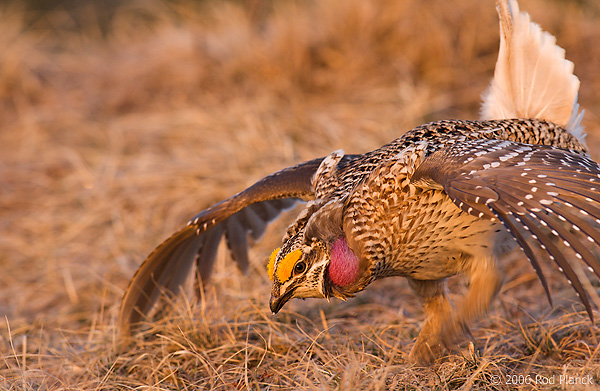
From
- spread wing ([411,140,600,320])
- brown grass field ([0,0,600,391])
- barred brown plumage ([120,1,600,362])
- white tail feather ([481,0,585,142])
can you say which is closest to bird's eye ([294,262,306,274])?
barred brown plumage ([120,1,600,362])

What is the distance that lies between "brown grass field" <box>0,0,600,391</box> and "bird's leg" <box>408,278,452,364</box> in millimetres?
87

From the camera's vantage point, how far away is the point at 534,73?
11.6ft

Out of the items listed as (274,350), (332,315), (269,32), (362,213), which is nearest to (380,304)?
(332,315)

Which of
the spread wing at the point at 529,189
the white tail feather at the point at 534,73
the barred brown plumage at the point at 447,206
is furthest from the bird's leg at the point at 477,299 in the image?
the white tail feather at the point at 534,73

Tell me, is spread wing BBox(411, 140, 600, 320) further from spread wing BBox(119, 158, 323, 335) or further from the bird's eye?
spread wing BBox(119, 158, 323, 335)

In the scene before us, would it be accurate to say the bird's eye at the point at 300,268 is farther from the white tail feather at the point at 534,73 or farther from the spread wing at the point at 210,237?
the white tail feather at the point at 534,73

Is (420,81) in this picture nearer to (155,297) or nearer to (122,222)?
(122,222)

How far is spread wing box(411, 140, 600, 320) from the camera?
7.43ft

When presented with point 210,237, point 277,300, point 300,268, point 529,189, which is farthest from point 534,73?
point 210,237

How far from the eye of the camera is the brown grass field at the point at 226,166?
293 cm

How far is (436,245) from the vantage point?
2.81 metres

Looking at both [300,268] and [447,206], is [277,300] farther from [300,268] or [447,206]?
[447,206]

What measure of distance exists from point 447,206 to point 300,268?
63cm

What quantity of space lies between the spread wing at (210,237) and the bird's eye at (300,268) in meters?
0.64
